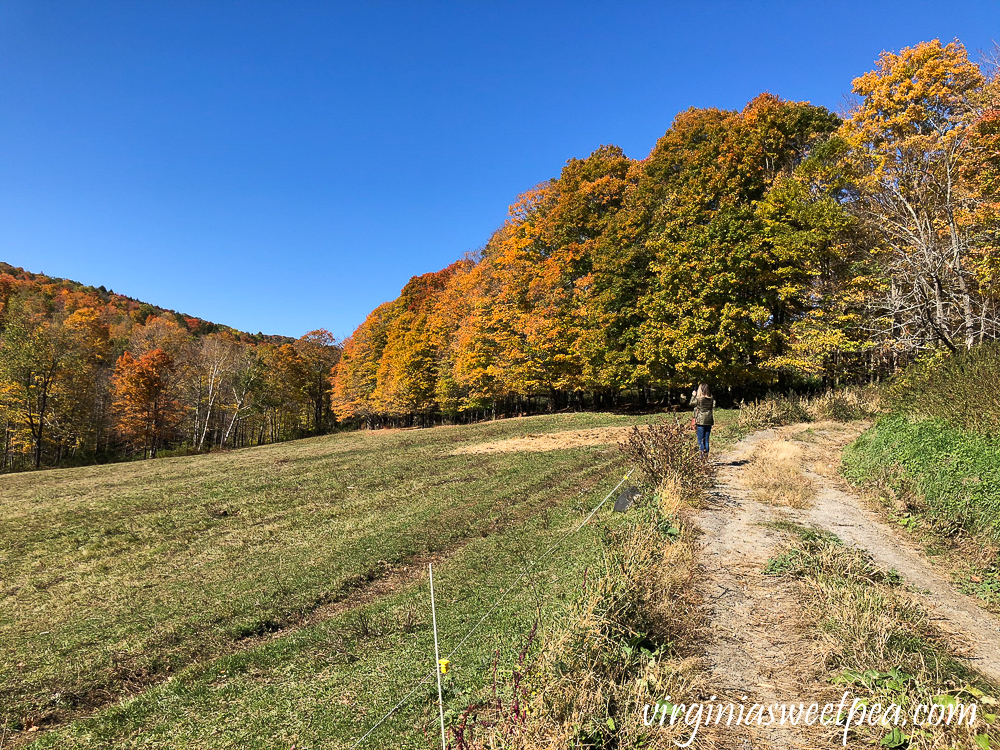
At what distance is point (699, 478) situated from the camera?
9.25 meters

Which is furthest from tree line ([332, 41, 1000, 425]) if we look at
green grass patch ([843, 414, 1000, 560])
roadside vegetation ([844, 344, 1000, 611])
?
green grass patch ([843, 414, 1000, 560])

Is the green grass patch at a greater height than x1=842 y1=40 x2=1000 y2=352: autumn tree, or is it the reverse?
x1=842 y1=40 x2=1000 y2=352: autumn tree

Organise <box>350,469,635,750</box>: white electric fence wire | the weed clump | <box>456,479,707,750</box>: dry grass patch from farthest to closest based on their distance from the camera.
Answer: the weed clump → <box>350,469,635,750</box>: white electric fence wire → <box>456,479,707,750</box>: dry grass patch

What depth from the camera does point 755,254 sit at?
23219mm

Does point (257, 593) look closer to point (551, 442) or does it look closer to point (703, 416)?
point (703, 416)

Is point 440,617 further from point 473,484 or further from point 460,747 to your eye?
point 473,484

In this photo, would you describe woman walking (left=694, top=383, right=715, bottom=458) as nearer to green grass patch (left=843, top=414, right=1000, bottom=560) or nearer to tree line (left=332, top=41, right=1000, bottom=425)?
green grass patch (left=843, top=414, right=1000, bottom=560)

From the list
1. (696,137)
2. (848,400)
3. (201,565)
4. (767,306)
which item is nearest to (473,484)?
(201,565)

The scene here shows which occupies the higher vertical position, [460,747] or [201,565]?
[460,747]

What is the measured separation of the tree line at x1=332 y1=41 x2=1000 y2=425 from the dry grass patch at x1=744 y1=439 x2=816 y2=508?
8124 millimetres

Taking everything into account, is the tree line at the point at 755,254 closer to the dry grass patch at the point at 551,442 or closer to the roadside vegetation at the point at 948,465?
the roadside vegetation at the point at 948,465

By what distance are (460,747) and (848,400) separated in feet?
70.3

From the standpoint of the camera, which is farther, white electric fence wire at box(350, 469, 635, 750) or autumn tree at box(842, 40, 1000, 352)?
autumn tree at box(842, 40, 1000, 352)

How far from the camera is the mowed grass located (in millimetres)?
5055
